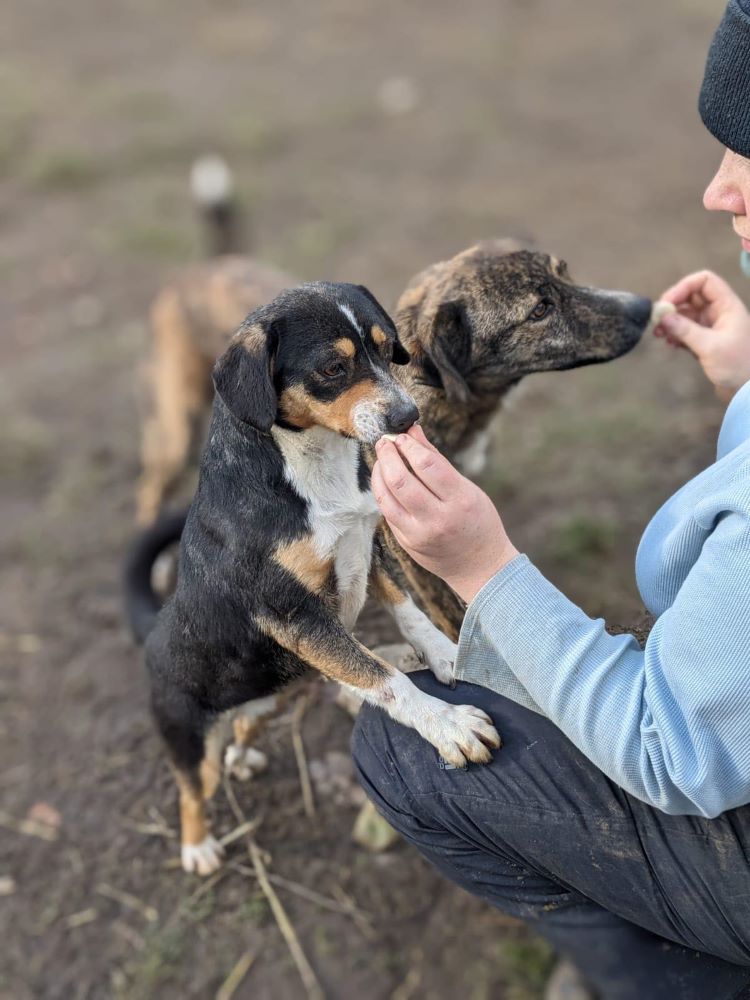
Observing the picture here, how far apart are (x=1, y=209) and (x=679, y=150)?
542 cm

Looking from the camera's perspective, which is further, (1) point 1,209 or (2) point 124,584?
(1) point 1,209

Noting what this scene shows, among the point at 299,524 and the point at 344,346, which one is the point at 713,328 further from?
the point at 299,524

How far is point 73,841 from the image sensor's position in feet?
10.4

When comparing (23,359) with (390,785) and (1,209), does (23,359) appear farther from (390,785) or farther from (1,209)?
(390,785)

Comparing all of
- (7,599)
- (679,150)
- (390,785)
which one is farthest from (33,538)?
(679,150)

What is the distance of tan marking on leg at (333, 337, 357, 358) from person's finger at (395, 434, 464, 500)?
433mm

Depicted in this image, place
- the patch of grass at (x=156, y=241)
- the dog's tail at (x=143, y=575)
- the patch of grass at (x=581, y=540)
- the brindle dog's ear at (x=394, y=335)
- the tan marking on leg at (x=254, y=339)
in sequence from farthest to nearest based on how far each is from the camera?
the patch of grass at (x=156, y=241) → the patch of grass at (x=581, y=540) → the dog's tail at (x=143, y=575) → the brindle dog's ear at (x=394, y=335) → the tan marking on leg at (x=254, y=339)

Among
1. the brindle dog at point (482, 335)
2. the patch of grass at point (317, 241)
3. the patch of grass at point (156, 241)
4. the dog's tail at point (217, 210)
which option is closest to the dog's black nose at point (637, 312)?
the brindle dog at point (482, 335)

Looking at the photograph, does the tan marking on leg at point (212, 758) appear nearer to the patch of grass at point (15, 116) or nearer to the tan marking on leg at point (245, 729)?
the tan marking on leg at point (245, 729)

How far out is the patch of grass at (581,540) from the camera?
13.0ft

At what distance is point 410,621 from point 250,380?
0.83m

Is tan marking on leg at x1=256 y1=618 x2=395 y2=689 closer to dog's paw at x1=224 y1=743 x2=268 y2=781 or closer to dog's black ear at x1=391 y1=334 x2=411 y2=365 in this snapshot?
dog's black ear at x1=391 y1=334 x2=411 y2=365

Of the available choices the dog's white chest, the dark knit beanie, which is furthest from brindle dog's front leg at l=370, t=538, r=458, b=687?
the dark knit beanie

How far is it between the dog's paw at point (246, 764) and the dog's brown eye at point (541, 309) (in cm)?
171
